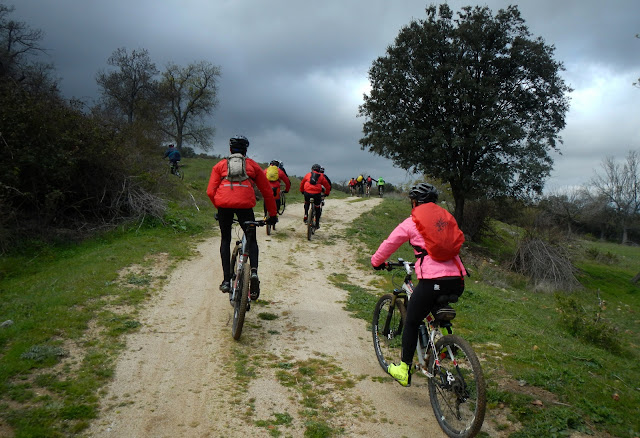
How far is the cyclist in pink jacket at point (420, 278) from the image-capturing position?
3826 millimetres

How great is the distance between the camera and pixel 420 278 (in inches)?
154

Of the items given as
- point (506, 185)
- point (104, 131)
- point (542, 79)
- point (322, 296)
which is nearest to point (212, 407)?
point (322, 296)

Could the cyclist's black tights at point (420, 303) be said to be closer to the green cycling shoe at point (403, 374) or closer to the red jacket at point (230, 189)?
the green cycling shoe at point (403, 374)

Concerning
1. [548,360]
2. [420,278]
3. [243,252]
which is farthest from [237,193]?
[548,360]

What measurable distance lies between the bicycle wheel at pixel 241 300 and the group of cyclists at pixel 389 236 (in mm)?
185

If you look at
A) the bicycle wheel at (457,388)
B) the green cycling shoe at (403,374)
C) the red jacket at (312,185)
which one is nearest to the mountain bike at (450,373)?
the bicycle wheel at (457,388)

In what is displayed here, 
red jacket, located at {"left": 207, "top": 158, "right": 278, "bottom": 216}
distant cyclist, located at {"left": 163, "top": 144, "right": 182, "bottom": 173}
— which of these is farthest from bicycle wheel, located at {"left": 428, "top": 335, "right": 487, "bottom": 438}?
distant cyclist, located at {"left": 163, "top": 144, "right": 182, "bottom": 173}

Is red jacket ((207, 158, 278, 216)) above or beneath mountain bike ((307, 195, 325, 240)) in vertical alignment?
above

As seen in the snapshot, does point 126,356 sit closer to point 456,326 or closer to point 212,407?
point 212,407

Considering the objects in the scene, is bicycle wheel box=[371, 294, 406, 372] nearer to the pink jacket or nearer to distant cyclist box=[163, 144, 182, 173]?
the pink jacket

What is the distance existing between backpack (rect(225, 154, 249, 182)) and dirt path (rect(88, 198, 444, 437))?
2213 millimetres

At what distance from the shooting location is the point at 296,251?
38.5 feet

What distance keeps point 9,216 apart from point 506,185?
19.2 metres

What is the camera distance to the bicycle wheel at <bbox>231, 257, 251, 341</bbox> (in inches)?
211
